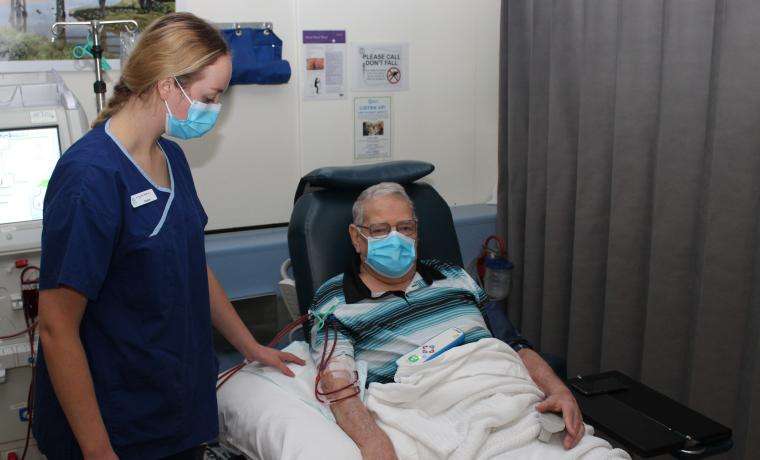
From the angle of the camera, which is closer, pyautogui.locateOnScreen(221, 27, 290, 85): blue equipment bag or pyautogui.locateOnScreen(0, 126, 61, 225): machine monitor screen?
pyautogui.locateOnScreen(0, 126, 61, 225): machine monitor screen

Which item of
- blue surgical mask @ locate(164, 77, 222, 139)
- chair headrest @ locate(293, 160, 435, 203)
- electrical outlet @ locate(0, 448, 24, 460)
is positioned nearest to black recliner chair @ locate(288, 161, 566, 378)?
chair headrest @ locate(293, 160, 435, 203)

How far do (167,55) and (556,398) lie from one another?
113 cm

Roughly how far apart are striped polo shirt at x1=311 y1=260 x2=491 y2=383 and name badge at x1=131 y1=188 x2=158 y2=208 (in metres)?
0.60

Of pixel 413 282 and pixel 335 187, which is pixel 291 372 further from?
pixel 335 187

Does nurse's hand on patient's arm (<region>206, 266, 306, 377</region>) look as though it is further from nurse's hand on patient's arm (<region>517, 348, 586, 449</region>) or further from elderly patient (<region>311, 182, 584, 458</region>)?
nurse's hand on patient's arm (<region>517, 348, 586, 449</region>)

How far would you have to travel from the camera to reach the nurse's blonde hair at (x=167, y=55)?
54.9 inches

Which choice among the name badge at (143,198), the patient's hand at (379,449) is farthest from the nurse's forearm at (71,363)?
the patient's hand at (379,449)

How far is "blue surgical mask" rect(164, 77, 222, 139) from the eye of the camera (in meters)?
1.45

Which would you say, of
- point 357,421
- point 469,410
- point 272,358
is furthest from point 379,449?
point 272,358

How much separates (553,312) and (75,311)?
6.04ft

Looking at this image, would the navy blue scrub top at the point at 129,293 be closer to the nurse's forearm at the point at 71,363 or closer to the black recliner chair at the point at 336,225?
the nurse's forearm at the point at 71,363

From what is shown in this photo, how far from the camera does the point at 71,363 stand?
1.30m

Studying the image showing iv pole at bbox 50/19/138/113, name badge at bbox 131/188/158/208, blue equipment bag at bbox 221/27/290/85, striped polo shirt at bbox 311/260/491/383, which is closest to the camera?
name badge at bbox 131/188/158/208

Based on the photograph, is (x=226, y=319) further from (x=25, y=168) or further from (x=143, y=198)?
(x=25, y=168)
